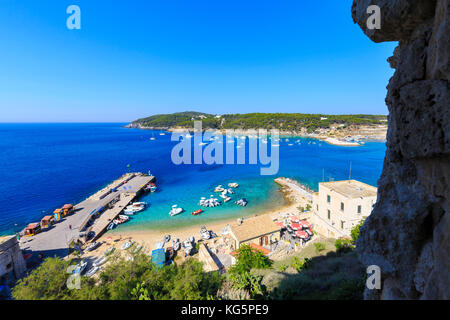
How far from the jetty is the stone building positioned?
154 inches

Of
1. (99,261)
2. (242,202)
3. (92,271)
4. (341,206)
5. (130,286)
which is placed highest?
(341,206)

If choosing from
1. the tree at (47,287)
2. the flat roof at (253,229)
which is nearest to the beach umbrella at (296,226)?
the flat roof at (253,229)

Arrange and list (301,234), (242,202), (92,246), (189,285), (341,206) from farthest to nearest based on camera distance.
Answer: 1. (242,202)
2. (92,246)
3. (301,234)
4. (341,206)
5. (189,285)

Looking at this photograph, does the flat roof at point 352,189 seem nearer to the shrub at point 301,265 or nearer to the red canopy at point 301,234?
the red canopy at point 301,234

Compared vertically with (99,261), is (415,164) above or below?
above

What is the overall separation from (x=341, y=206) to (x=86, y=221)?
30.2 meters

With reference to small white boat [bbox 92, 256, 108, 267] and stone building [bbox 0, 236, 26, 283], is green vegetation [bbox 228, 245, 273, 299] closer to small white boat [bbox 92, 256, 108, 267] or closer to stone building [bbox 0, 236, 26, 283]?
small white boat [bbox 92, 256, 108, 267]

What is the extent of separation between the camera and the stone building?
14484mm

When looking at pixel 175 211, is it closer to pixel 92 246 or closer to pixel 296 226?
pixel 92 246

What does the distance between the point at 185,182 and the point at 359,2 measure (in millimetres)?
43745

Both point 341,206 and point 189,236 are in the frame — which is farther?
point 189,236

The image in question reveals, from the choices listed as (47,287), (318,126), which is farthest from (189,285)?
(318,126)

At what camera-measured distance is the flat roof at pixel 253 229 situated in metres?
19.0

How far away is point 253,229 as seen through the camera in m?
19.9
